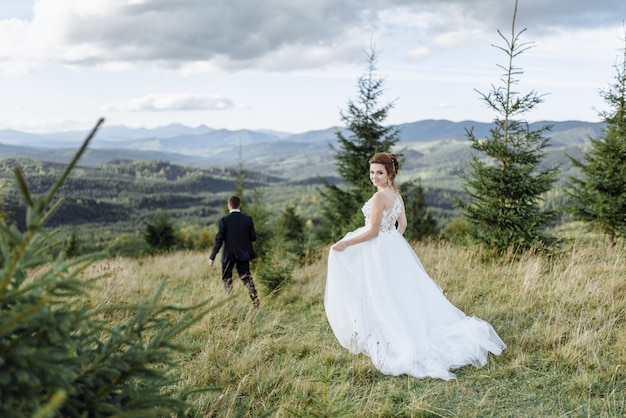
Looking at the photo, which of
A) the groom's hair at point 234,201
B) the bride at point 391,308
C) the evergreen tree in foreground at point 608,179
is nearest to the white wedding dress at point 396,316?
the bride at point 391,308

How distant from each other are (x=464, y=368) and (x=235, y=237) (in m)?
5.03

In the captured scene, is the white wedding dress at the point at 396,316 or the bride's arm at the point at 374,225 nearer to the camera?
the white wedding dress at the point at 396,316

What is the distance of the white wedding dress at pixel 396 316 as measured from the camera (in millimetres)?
4836

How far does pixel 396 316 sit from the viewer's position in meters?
5.29

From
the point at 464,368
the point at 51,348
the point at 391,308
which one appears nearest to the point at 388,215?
the point at 391,308

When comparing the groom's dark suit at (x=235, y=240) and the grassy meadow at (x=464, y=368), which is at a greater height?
the groom's dark suit at (x=235, y=240)

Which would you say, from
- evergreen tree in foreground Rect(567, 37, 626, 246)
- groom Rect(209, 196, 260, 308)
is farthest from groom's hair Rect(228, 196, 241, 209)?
evergreen tree in foreground Rect(567, 37, 626, 246)

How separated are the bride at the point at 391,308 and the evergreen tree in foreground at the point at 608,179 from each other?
8855 millimetres

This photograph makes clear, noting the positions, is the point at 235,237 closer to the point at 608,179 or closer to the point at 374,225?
the point at 374,225

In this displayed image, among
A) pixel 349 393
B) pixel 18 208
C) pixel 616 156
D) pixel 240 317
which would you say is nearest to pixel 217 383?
pixel 349 393

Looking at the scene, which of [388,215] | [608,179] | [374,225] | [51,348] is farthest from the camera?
[608,179]

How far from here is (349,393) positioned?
4164 mm

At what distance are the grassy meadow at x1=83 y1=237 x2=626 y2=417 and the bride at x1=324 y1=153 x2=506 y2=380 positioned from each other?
0.22 m

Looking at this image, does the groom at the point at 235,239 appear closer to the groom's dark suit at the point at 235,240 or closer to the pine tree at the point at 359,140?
the groom's dark suit at the point at 235,240
